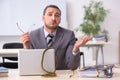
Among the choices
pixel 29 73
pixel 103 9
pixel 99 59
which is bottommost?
pixel 99 59

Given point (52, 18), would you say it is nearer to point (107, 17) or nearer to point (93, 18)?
point (93, 18)

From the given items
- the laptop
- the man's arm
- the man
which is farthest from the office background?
the laptop

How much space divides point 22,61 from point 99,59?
15.3 feet

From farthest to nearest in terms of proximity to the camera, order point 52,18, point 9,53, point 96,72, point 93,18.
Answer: point 93,18, point 9,53, point 52,18, point 96,72

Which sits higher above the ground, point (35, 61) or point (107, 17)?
point (107, 17)

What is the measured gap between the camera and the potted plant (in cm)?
575

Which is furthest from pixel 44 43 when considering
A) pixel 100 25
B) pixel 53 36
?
pixel 100 25

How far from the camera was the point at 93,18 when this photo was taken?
583 cm

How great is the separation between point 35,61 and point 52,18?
519mm

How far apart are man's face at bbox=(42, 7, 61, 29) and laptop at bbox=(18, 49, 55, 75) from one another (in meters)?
0.42

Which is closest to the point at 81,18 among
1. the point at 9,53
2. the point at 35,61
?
the point at 9,53

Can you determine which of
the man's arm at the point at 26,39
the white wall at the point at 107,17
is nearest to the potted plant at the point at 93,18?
the white wall at the point at 107,17

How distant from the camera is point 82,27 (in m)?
5.84

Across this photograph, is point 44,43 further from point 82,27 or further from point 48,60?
point 82,27
